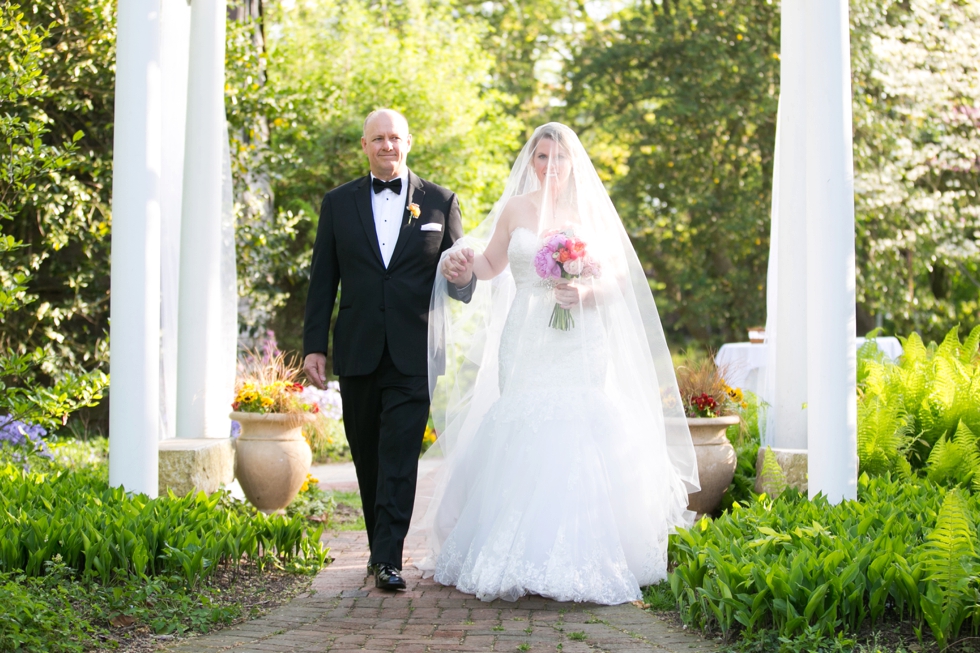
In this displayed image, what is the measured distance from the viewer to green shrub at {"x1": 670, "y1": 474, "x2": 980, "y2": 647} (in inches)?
123

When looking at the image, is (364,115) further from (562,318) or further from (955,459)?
(955,459)

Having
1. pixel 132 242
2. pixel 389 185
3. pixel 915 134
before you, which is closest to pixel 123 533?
pixel 132 242

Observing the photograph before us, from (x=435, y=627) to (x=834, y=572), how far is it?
1.50 meters

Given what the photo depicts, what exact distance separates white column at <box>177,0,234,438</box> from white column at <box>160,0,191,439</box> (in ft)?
0.42

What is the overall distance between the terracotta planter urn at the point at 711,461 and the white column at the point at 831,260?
103 centimetres

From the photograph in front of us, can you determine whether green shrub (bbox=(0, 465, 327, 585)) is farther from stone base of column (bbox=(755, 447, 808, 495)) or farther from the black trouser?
stone base of column (bbox=(755, 447, 808, 495))

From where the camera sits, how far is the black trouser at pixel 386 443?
4.38m

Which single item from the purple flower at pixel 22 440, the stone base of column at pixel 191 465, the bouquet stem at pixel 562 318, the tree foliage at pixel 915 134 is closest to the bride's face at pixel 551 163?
the bouquet stem at pixel 562 318

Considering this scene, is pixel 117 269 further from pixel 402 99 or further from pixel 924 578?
pixel 402 99

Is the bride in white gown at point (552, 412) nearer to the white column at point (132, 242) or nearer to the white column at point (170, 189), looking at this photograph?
the white column at point (132, 242)

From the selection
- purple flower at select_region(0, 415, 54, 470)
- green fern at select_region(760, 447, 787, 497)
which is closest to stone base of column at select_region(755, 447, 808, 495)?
green fern at select_region(760, 447, 787, 497)

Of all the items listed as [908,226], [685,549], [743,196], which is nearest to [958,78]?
[908,226]

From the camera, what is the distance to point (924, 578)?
3.19 meters

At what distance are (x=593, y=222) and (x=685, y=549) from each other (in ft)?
5.53
